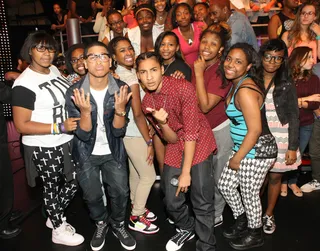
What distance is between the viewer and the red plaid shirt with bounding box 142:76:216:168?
2213 mm

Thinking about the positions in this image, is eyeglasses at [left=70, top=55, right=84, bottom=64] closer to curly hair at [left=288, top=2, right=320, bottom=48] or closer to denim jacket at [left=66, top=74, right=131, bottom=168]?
denim jacket at [left=66, top=74, right=131, bottom=168]

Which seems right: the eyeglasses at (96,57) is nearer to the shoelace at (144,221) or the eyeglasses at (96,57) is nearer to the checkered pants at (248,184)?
the checkered pants at (248,184)

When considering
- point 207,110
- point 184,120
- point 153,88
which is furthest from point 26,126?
point 207,110

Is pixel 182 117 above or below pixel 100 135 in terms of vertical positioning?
above

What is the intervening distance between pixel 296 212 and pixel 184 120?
5.55ft

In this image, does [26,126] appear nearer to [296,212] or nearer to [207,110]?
[207,110]

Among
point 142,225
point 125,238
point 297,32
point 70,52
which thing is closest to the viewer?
point 125,238

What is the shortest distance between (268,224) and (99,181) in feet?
4.94

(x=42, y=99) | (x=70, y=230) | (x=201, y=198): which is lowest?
(x=70, y=230)

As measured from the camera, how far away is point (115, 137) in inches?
97.1

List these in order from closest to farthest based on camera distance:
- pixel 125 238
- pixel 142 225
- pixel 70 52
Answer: pixel 125 238
pixel 142 225
pixel 70 52

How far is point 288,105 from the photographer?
250 cm

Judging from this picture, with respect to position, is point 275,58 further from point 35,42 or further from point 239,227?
point 35,42

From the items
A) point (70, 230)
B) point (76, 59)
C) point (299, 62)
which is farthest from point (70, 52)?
point (299, 62)
